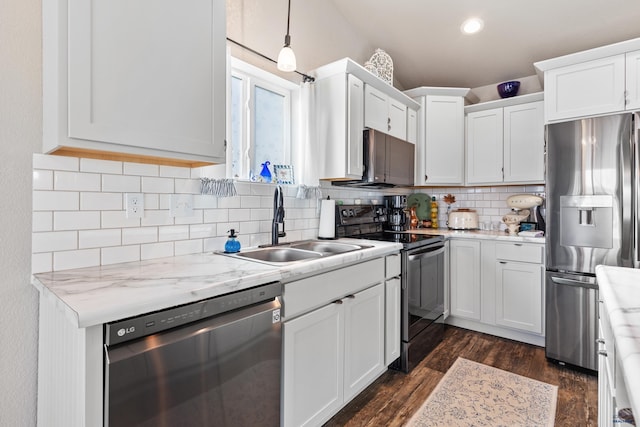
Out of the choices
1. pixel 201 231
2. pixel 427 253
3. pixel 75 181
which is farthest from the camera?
pixel 427 253

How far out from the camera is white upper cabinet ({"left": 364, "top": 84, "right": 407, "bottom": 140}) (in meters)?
2.67

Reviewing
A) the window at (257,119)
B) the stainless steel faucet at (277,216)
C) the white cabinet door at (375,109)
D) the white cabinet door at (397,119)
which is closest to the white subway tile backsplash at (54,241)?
the window at (257,119)

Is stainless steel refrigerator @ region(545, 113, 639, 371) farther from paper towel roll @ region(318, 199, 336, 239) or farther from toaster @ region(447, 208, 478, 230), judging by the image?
paper towel roll @ region(318, 199, 336, 239)

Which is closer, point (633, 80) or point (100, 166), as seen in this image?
point (100, 166)

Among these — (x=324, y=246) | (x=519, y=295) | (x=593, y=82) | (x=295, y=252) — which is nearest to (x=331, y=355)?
(x=295, y=252)

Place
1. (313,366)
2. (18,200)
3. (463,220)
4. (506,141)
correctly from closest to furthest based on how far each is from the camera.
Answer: (18,200), (313,366), (506,141), (463,220)

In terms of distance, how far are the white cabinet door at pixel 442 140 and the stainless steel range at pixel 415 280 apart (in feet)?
2.47

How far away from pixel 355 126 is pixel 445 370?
6.25ft

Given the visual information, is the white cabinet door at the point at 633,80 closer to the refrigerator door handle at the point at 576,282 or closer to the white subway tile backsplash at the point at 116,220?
the refrigerator door handle at the point at 576,282

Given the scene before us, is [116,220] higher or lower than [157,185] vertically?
lower

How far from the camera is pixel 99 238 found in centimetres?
147

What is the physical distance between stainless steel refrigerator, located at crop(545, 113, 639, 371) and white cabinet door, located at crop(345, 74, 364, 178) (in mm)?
1445

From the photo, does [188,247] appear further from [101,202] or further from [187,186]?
[101,202]

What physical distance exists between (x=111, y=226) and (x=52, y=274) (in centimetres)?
29
